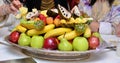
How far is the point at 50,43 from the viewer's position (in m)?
0.83

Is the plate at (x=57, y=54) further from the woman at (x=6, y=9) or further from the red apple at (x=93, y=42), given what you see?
the woman at (x=6, y=9)

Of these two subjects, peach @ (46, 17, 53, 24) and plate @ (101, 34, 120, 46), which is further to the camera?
plate @ (101, 34, 120, 46)

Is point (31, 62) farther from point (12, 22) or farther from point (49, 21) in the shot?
point (12, 22)

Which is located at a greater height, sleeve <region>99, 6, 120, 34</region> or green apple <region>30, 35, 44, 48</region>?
sleeve <region>99, 6, 120, 34</region>

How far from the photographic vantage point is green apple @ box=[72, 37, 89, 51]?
0.83 metres

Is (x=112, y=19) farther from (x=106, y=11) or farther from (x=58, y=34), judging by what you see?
(x=58, y=34)

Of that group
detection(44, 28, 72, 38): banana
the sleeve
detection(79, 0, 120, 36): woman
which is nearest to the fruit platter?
detection(44, 28, 72, 38): banana

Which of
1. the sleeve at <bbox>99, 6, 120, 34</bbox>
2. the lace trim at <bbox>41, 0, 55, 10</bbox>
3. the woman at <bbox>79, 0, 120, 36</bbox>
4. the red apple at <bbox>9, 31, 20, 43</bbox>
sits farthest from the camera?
the lace trim at <bbox>41, 0, 55, 10</bbox>

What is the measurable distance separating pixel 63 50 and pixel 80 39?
79mm

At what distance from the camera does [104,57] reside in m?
0.94

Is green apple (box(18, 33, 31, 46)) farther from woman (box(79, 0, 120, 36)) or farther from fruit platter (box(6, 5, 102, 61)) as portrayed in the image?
woman (box(79, 0, 120, 36))

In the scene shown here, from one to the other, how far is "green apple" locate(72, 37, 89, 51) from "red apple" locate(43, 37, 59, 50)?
→ 71mm

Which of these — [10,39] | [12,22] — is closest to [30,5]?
[12,22]

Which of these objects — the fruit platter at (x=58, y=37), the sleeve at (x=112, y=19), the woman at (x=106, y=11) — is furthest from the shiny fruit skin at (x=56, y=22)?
the woman at (x=106, y=11)
